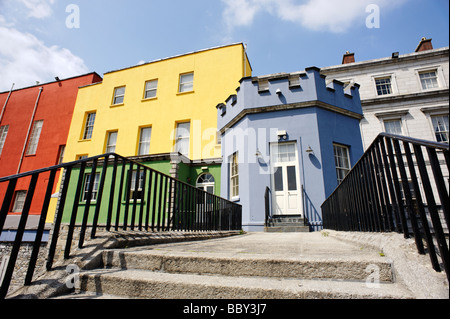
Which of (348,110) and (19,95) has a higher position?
(19,95)

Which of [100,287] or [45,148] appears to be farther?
[45,148]

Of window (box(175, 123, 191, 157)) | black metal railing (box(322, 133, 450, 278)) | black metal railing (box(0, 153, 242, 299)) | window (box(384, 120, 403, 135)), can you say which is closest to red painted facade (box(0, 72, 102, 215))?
window (box(175, 123, 191, 157))

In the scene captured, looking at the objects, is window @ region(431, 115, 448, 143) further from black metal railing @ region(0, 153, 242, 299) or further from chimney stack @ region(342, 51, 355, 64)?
black metal railing @ region(0, 153, 242, 299)

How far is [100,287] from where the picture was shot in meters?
1.86

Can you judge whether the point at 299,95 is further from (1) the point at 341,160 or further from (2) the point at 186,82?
(2) the point at 186,82

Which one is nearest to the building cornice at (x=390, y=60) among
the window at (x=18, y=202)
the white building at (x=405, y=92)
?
the white building at (x=405, y=92)

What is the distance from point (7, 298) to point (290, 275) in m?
2.22

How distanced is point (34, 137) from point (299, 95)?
19.6 m

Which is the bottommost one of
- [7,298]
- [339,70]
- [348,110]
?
[7,298]

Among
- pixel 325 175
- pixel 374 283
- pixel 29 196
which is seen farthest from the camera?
pixel 325 175

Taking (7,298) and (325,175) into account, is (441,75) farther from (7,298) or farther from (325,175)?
(7,298)

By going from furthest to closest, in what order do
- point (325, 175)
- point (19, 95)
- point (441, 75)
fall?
1. point (19, 95)
2. point (441, 75)
3. point (325, 175)

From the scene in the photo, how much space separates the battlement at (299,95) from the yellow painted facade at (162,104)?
323 centimetres
